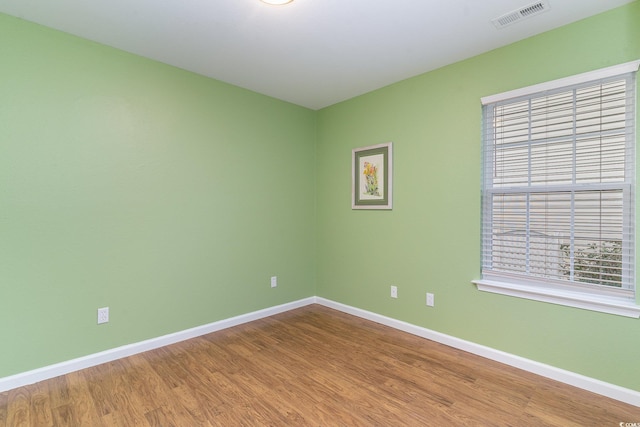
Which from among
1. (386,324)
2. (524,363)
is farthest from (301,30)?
(524,363)

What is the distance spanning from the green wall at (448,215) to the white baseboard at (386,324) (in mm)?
56

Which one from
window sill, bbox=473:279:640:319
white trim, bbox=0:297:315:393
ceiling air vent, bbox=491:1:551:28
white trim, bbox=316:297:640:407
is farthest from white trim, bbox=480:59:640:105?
white trim, bbox=0:297:315:393

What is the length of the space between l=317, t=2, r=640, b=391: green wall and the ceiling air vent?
0.32m

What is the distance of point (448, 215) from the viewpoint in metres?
2.81

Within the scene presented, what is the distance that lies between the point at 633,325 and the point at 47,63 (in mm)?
4404

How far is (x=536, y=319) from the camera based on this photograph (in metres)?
2.31

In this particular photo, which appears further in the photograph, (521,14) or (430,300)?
(430,300)

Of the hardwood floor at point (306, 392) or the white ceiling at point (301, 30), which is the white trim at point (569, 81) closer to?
the white ceiling at point (301, 30)

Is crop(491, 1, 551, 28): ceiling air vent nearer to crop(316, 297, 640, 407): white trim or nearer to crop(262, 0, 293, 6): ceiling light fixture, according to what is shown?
crop(262, 0, 293, 6): ceiling light fixture

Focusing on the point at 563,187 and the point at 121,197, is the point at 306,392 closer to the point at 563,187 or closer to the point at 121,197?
the point at 121,197

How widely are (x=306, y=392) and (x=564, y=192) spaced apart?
2.35m

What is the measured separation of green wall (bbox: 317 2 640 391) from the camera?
2072mm

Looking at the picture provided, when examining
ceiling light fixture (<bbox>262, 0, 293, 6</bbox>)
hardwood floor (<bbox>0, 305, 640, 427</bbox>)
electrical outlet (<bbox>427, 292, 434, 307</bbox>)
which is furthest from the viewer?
electrical outlet (<bbox>427, 292, 434, 307</bbox>)

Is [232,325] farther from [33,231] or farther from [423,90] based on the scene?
[423,90]
